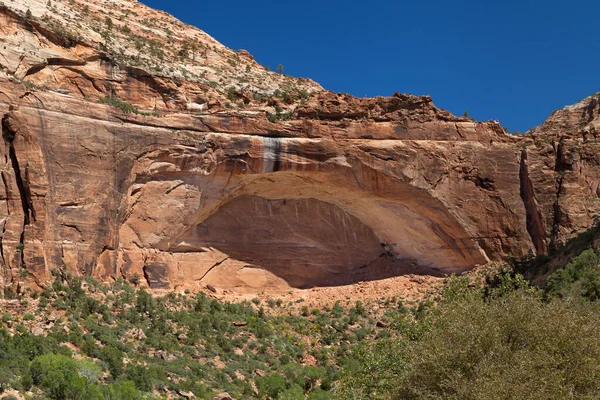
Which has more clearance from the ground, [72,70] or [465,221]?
[72,70]

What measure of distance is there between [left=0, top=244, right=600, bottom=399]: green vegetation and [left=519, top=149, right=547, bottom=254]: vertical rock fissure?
10.8 ft

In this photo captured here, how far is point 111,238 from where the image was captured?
93.6 feet

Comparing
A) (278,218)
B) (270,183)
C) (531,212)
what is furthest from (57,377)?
(531,212)

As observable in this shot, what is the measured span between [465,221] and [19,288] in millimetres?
20305

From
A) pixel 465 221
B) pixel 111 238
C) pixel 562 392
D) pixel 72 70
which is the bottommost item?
pixel 562 392

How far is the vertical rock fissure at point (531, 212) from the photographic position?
112 ft

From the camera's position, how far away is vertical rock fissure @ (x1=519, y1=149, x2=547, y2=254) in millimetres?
34188

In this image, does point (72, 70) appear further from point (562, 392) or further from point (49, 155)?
point (562, 392)

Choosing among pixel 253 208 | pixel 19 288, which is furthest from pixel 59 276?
pixel 253 208

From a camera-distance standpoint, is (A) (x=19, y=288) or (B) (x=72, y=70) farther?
(B) (x=72, y=70)

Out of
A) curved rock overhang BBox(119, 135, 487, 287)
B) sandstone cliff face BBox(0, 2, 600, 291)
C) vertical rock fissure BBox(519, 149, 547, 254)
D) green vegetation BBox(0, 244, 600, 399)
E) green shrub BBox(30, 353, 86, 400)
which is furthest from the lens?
vertical rock fissure BBox(519, 149, 547, 254)

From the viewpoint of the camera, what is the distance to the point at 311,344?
102 ft

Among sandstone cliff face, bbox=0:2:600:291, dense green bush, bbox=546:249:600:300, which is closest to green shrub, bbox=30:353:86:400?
sandstone cliff face, bbox=0:2:600:291

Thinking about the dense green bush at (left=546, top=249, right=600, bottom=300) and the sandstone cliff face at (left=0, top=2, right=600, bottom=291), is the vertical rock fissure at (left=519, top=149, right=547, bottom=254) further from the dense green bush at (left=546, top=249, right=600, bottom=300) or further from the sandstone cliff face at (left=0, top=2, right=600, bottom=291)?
the dense green bush at (left=546, top=249, right=600, bottom=300)
